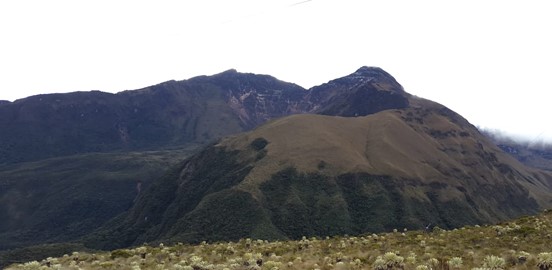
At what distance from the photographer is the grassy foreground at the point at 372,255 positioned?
1452 inches

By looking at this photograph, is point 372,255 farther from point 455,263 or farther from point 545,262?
point 545,262

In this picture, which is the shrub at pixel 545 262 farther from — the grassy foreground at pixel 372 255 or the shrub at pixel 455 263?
the shrub at pixel 455 263

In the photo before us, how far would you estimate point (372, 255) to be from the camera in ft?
143

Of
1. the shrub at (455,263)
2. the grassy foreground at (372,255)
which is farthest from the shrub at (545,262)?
the shrub at (455,263)

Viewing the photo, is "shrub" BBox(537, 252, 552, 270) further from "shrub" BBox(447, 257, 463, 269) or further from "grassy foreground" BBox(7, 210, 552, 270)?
"shrub" BBox(447, 257, 463, 269)

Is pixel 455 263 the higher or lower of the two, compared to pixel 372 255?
higher

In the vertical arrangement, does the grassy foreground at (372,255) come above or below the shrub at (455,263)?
below

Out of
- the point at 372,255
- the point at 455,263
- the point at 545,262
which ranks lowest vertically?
the point at 372,255

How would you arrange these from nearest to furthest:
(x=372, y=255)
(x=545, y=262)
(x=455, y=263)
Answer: (x=545, y=262), (x=455, y=263), (x=372, y=255)

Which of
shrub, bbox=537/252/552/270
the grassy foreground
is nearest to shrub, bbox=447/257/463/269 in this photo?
the grassy foreground

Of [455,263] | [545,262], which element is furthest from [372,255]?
[545,262]

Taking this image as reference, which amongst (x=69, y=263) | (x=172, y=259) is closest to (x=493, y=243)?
(x=172, y=259)

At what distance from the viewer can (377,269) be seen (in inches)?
1414

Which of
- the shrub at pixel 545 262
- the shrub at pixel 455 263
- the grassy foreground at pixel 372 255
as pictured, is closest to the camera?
the shrub at pixel 545 262
